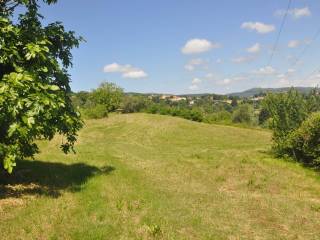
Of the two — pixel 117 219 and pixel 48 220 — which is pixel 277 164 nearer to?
pixel 117 219

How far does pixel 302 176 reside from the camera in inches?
973

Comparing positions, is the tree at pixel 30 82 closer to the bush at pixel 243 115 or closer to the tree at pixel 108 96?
the tree at pixel 108 96

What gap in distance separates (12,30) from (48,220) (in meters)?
7.19

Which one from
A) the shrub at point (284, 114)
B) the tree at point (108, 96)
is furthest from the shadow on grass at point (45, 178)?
the tree at point (108, 96)

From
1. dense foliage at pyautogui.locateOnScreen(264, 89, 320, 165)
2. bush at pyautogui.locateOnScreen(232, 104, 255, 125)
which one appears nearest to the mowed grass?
dense foliage at pyautogui.locateOnScreen(264, 89, 320, 165)

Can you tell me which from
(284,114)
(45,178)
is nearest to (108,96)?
(284,114)

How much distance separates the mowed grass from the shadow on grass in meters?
0.04

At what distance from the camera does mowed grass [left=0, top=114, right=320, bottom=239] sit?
12.9 m

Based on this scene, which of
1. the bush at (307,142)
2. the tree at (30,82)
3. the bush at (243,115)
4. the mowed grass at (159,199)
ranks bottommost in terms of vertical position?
the bush at (243,115)

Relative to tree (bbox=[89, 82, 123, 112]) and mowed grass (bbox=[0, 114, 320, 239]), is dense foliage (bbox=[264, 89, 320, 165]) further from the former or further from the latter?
tree (bbox=[89, 82, 123, 112])

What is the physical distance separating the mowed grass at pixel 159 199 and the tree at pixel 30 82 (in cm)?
194

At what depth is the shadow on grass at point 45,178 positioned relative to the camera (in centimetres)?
1688

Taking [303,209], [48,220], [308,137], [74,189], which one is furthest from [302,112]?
[48,220]

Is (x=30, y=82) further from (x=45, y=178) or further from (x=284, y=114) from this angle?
(x=284, y=114)
